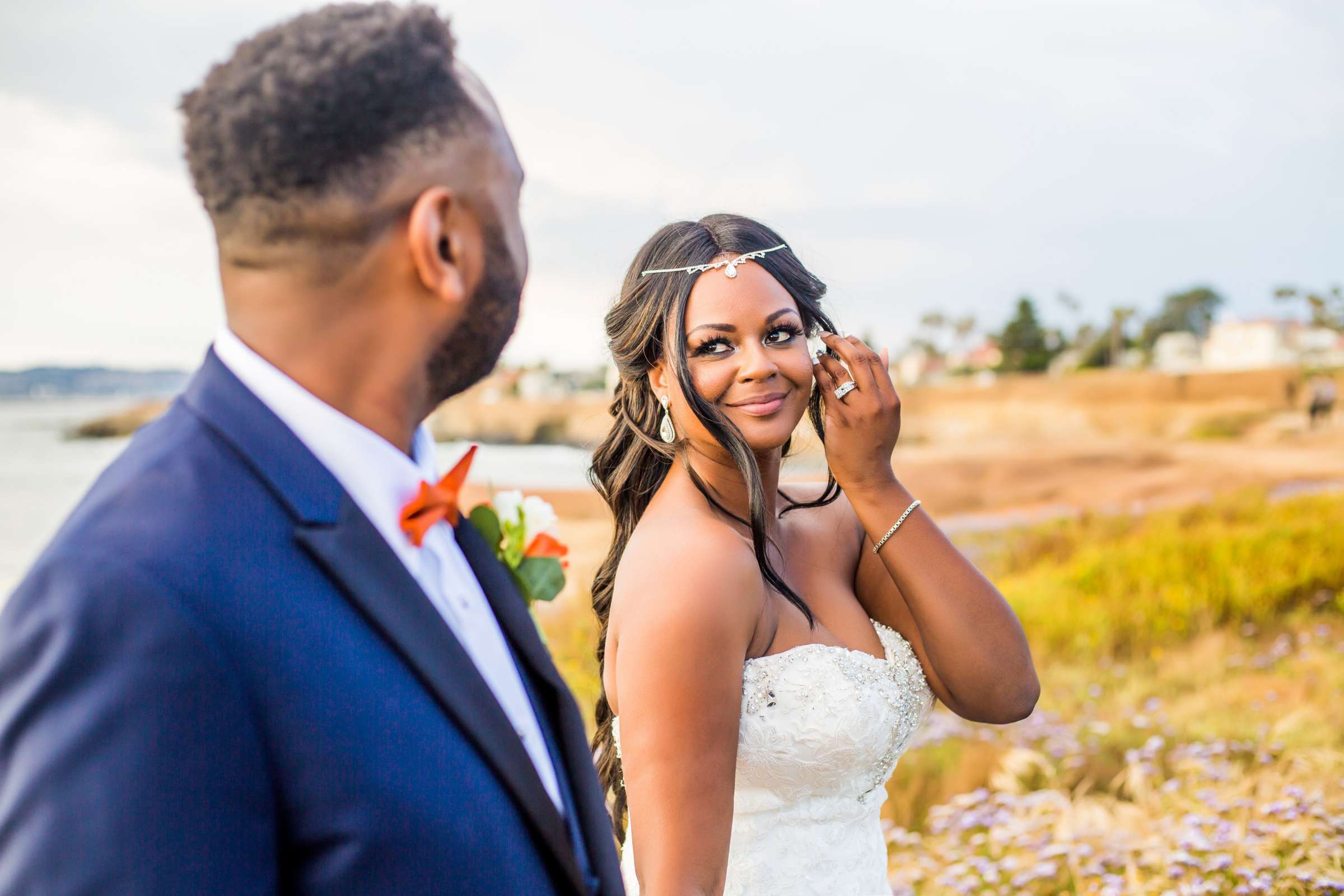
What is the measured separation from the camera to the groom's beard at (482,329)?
125 centimetres

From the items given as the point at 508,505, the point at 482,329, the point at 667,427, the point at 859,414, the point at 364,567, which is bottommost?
the point at 667,427

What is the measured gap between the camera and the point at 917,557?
2.89 m

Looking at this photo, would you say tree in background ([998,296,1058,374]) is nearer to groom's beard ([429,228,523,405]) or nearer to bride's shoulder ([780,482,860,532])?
bride's shoulder ([780,482,860,532])

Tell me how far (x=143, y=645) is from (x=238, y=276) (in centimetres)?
44

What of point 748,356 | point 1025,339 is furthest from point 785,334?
point 1025,339

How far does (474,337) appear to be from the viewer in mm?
1265

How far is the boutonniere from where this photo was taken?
1.63 metres

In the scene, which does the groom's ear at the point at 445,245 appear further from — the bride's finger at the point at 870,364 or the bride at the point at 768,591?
the bride's finger at the point at 870,364

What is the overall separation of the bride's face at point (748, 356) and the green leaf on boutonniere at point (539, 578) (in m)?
1.29

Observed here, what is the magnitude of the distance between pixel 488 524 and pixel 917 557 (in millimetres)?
1590

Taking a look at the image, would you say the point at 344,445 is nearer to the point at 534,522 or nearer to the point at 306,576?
the point at 306,576

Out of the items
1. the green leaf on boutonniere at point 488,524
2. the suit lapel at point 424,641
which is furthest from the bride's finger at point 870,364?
the suit lapel at point 424,641

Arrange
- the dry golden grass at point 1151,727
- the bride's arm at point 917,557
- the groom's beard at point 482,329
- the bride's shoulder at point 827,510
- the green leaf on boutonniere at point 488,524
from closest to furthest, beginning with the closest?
1. the groom's beard at point 482,329
2. the green leaf on boutonniere at point 488,524
3. the bride's arm at point 917,557
4. the bride's shoulder at point 827,510
5. the dry golden grass at point 1151,727

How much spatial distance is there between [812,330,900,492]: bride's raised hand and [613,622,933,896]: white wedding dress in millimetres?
492
